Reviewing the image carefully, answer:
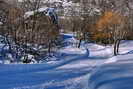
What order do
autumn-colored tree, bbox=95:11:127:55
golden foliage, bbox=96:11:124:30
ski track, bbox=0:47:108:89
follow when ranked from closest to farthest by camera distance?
ski track, bbox=0:47:108:89, autumn-colored tree, bbox=95:11:127:55, golden foliage, bbox=96:11:124:30

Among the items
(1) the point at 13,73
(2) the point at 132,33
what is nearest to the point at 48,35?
(1) the point at 13,73

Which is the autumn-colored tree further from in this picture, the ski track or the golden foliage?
the ski track

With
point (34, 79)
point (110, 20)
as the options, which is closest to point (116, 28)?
point (110, 20)

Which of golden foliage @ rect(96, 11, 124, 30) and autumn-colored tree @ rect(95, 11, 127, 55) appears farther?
golden foliage @ rect(96, 11, 124, 30)

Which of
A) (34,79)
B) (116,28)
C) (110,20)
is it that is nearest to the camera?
(34,79)

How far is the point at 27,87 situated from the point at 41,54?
15856 millimetres

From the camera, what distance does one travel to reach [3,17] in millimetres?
25172

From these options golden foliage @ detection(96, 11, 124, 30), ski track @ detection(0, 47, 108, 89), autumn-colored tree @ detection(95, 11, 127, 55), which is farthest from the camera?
golden foliage @ detection(96, 11, 124, 30)

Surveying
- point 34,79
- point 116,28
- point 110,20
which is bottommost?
point 116,28

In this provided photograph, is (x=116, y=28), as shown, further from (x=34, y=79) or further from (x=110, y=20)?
(x=34, y=79)

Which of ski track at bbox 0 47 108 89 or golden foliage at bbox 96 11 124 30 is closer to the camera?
ski track at bbox 0 47 108 89

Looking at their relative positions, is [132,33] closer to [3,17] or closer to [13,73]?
[3,17]

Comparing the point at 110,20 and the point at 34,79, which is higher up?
the point at 110,20

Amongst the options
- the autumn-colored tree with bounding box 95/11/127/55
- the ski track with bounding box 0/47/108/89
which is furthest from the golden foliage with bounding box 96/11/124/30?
the ski track with bounding box 0/47/108/89
